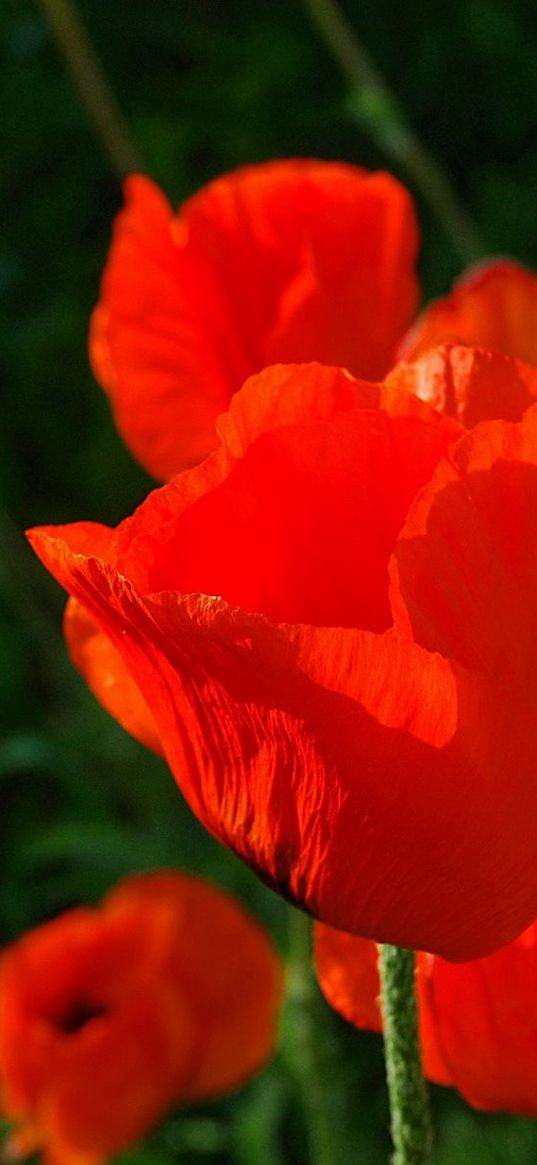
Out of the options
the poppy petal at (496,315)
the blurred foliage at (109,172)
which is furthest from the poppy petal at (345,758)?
the blurred foliage at (109,172)

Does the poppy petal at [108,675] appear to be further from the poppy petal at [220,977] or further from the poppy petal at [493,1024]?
the poppy petal at [220,977]

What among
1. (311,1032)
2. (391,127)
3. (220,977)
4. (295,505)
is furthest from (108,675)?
(391,127)

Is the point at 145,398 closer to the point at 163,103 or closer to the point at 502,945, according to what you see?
the point at 502,945

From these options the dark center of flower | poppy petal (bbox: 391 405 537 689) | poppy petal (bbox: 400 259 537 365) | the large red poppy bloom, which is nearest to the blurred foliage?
the dark center of flower

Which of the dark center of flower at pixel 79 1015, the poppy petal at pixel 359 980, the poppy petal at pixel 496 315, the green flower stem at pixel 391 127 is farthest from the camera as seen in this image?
the green flower stem at pixel 391 127

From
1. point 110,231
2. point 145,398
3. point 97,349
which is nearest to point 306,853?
point 145,398

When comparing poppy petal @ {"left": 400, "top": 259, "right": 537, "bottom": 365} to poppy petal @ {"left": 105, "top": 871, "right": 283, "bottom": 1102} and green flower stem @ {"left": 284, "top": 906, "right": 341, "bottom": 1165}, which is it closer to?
green flower stem @ {"left": 284, "top": 906, "right": 341, "bottom": 1165}

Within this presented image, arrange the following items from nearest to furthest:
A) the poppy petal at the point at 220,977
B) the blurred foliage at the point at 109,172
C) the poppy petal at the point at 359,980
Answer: the poppy petal at the point at 359,980
the poppy petal at the point at 220,977
the blurred foliage at the point at 109,172
